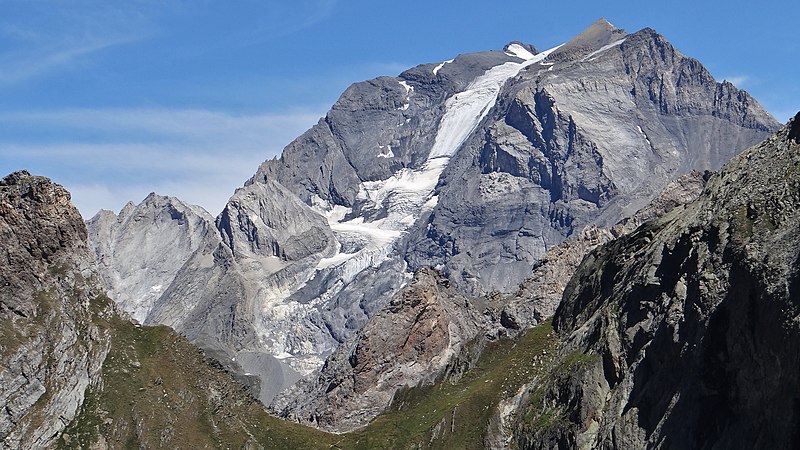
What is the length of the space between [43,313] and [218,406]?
19.9 m

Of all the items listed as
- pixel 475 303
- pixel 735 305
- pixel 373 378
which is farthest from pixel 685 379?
pixel 475 303

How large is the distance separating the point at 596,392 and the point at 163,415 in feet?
149

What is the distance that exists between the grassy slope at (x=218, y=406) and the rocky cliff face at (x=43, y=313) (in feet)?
6.00

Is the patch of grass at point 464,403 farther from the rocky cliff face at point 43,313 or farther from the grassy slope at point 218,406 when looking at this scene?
the rocky cliff face at point 43,313

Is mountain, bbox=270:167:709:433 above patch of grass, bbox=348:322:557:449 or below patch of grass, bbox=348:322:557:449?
above

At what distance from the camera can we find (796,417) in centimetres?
5216

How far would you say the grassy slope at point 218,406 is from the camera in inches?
4173

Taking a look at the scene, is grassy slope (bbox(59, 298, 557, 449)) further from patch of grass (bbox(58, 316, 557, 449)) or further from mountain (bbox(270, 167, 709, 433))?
mountain (bbox(270, 167, 709, 433))

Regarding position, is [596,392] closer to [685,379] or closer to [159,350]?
[685,379]

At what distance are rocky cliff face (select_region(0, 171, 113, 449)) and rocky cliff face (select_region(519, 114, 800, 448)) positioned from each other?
4377 centimetres

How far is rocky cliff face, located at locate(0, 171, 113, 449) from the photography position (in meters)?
103

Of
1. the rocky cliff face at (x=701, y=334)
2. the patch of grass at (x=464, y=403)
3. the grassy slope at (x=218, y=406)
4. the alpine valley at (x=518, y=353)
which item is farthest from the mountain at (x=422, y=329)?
the rocky cliff face at (x=701, y=334)

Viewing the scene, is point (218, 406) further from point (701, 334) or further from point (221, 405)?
point (701, 334)

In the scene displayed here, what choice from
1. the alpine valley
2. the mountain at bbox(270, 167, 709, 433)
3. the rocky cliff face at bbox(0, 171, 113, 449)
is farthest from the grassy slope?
the mountain at bbox(270, 167, 709, 433)
